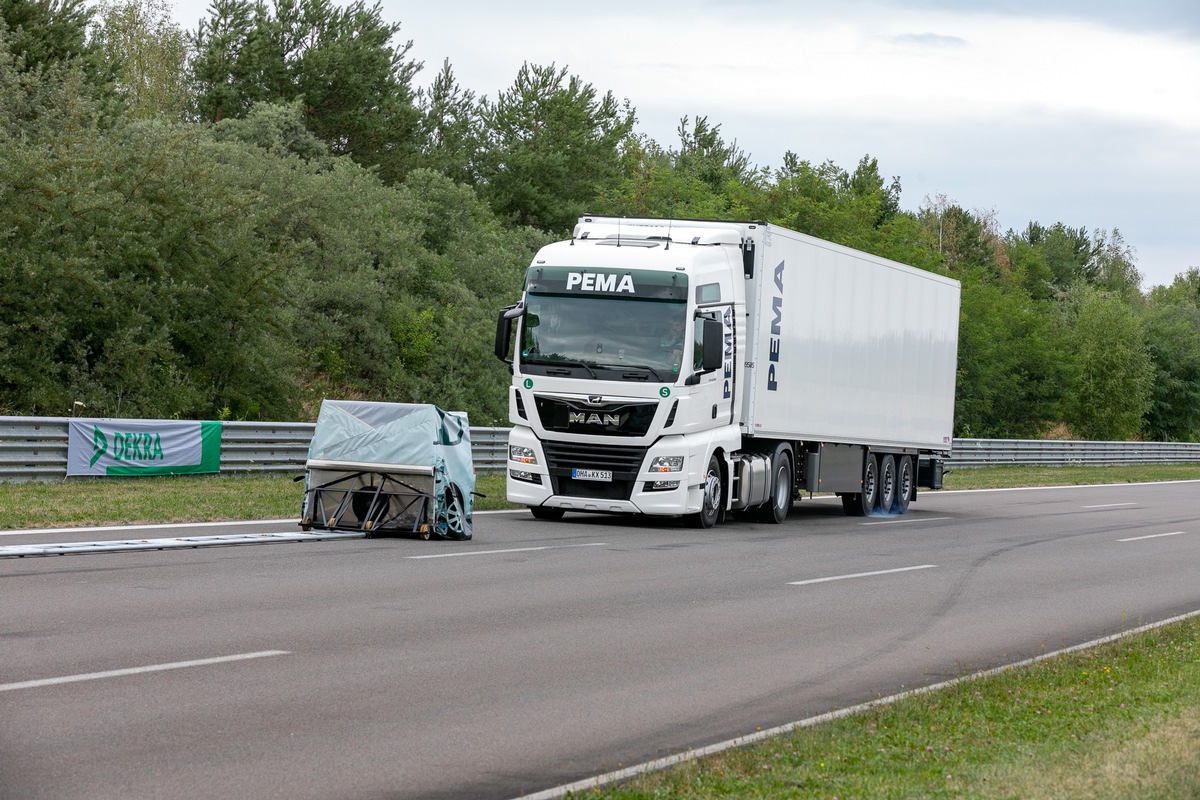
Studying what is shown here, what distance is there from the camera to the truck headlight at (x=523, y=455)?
20.5m

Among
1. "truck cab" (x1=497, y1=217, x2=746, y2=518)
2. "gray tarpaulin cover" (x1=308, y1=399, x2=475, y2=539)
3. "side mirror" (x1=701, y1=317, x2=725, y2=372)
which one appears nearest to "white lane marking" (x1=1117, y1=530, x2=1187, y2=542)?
"truck cab" (x1=497, y1=217, x2=746, y2=518)

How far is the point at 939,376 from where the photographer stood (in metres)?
29.7

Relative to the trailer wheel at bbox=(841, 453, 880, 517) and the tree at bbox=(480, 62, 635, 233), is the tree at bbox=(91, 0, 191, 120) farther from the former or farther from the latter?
the trailer wheel at bbox=(841, 453, 880, 517)

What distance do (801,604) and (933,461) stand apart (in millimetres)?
17401

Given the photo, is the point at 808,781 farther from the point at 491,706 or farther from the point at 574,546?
the point at 574,546

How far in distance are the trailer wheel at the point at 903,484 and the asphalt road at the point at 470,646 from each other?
8801 millimetres

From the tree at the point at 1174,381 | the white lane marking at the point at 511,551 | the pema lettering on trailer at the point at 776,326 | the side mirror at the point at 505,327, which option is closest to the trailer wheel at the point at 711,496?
the pema lettering on trailer at the point at 776,326

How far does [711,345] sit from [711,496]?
92.0 inches

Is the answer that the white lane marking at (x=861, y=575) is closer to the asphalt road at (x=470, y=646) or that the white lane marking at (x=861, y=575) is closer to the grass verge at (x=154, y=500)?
the asphalt road at (x=470, y=646)

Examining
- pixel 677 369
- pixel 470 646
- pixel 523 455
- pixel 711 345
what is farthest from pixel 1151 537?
pixel 470 646

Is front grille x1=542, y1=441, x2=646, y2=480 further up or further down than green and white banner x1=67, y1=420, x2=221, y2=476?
further up

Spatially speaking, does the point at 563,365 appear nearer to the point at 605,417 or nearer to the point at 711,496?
the point at 605,417

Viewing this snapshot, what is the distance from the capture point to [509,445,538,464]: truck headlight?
2053 cm

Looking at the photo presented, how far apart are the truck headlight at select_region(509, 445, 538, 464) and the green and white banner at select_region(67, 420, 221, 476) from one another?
6058 mm
